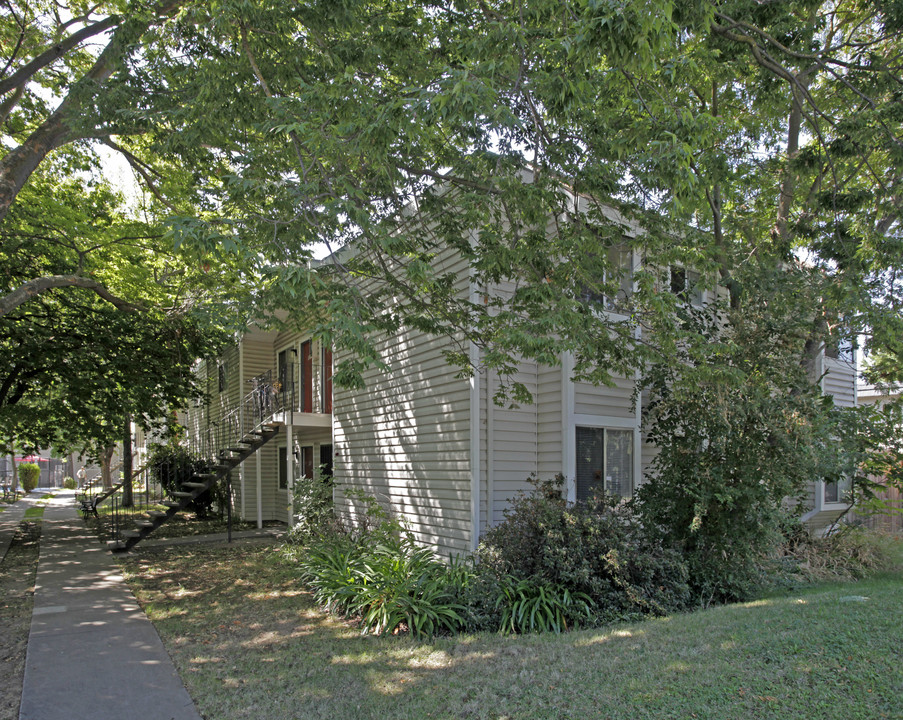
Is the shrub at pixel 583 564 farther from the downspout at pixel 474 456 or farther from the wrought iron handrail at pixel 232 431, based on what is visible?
the wrought iron handrail at pixel 232 431

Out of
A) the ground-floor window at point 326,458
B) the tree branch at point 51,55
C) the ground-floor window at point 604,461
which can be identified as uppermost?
the tree branch at point 51,55

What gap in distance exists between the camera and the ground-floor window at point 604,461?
944 centimetres

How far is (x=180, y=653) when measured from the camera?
6.50 m

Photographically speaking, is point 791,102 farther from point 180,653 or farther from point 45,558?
point 45,558

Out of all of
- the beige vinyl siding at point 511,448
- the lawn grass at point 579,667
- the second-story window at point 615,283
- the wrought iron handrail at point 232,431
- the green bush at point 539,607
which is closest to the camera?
the lawn grass at point 579,667

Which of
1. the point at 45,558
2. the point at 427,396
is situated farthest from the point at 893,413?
the point at 45,558

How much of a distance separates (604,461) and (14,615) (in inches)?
327

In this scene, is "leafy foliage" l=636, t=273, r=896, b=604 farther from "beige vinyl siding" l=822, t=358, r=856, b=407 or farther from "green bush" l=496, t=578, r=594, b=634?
"beige vinyl siding" l=822, t=358, r=856, b=407

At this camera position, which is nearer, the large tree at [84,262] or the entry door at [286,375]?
the large tree at [84,262]

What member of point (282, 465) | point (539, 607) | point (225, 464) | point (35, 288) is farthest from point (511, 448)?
point (282, 465)

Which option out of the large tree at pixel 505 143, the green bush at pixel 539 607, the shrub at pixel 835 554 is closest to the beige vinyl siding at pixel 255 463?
the large tree at pixel 505 143

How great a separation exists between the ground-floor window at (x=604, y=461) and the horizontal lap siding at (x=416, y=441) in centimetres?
174

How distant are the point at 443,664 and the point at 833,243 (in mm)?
7980

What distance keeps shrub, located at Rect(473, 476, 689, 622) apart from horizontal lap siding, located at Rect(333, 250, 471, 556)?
1.57 metres
